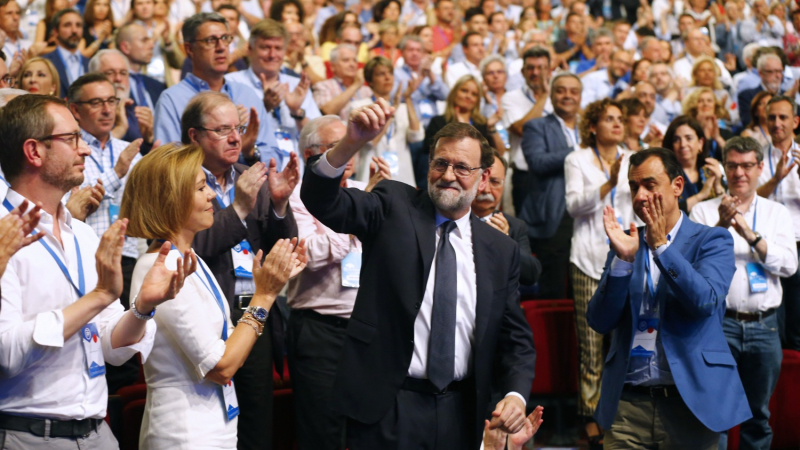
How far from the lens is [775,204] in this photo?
5066 mm

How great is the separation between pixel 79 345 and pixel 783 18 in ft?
40.5

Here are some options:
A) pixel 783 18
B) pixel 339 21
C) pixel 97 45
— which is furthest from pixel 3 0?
pixel 783 18

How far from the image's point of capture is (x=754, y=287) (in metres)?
4.79

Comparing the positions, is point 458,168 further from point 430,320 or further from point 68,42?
point 68,42

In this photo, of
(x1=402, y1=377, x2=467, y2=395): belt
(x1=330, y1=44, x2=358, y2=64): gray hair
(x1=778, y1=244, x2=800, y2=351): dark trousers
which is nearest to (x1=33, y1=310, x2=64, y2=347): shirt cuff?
(x1=402, y1=377, x2=467, y2=395): belt

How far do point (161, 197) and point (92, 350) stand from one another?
0.54m

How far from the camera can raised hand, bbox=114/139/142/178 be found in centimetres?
437

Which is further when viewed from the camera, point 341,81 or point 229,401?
point 341,81

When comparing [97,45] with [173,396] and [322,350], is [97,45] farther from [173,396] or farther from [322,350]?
[173,396]

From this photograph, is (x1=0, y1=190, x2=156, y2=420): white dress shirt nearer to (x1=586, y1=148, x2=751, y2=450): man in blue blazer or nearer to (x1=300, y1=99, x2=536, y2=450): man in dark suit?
(x1=300, y1=99, x2=536, y2=450): man in dark suit

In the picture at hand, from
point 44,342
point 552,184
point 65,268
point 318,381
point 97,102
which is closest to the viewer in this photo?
point 44,342

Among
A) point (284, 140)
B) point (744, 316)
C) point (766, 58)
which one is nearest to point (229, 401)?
point (284, 140)

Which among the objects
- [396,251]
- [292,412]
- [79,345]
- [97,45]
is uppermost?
[97,45]

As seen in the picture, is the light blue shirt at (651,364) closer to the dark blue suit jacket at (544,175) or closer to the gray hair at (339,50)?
the dark blue suit jacket at (544,175)
